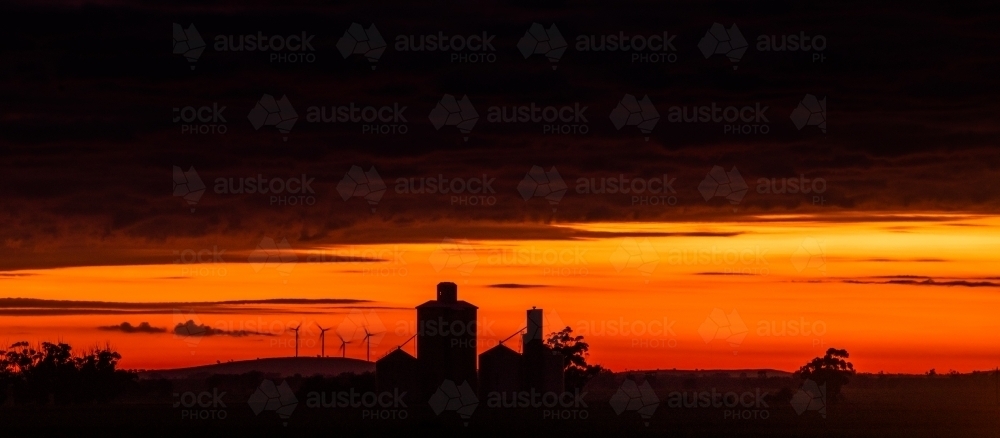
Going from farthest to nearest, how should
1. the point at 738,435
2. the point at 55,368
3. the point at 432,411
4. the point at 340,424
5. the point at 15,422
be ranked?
the point at 55,368 < the point at 432,411 < the point at 15,422 < the point at 340,424 < the point at 738,435

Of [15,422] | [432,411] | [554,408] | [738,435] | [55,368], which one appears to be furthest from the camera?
[55,368]

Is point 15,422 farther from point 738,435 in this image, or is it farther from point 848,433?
point 848,433

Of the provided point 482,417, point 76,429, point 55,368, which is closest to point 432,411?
point 482,417

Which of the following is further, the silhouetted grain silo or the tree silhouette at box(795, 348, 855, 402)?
the tree silhouette at box(795, 348, 855, 402)

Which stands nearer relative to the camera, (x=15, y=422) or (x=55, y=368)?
(x=15, y=422)

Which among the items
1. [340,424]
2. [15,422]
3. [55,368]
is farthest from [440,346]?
[55,368]

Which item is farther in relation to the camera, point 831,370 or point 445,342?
point 831,370

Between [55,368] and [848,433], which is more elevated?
[55,368]

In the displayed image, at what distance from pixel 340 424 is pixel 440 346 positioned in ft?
65.5

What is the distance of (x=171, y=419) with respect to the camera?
97.9m

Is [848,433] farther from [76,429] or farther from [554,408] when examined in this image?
[76,429]

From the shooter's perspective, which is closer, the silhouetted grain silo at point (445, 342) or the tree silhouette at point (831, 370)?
the silhouetted grain silo at point (445, 342)

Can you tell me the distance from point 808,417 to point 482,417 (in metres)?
30.0

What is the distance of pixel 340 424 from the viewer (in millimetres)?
86625
